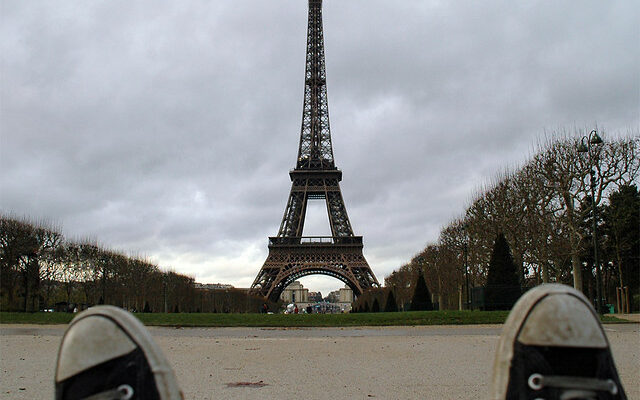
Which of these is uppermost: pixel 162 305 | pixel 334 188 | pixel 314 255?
pixel 334 188

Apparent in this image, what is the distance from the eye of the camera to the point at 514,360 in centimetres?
234

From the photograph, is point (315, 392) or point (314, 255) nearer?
point (315, 392)

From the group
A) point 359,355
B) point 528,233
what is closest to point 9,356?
point 359,355

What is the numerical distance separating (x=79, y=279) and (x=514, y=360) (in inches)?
2013

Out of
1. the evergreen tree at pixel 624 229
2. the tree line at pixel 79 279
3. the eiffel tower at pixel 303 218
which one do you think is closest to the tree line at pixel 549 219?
the evergreen tree at pixel 624 229

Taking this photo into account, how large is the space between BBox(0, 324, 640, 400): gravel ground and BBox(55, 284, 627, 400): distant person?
3.26 m

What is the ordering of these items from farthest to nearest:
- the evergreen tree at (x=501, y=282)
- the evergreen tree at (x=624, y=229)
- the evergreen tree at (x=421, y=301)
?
the evergreen tree at (x=624, y=229)
the evergreen tree at (x=421, y=301)
the evergreen tree at (x=501, y=282)

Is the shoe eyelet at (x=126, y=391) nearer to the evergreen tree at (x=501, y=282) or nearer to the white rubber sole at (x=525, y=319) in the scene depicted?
the white rubber sole at (x=525, y=319)

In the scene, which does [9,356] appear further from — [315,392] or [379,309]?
[379,309]

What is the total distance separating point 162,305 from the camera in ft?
170

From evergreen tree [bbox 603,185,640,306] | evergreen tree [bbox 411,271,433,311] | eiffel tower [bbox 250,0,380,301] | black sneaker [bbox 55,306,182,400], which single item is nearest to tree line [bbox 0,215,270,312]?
eiffel tower [bbox 250,0,380,301]

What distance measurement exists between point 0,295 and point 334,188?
3497 cm

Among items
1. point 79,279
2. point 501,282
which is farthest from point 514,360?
point 79,279

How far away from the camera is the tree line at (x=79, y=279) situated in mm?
37219
